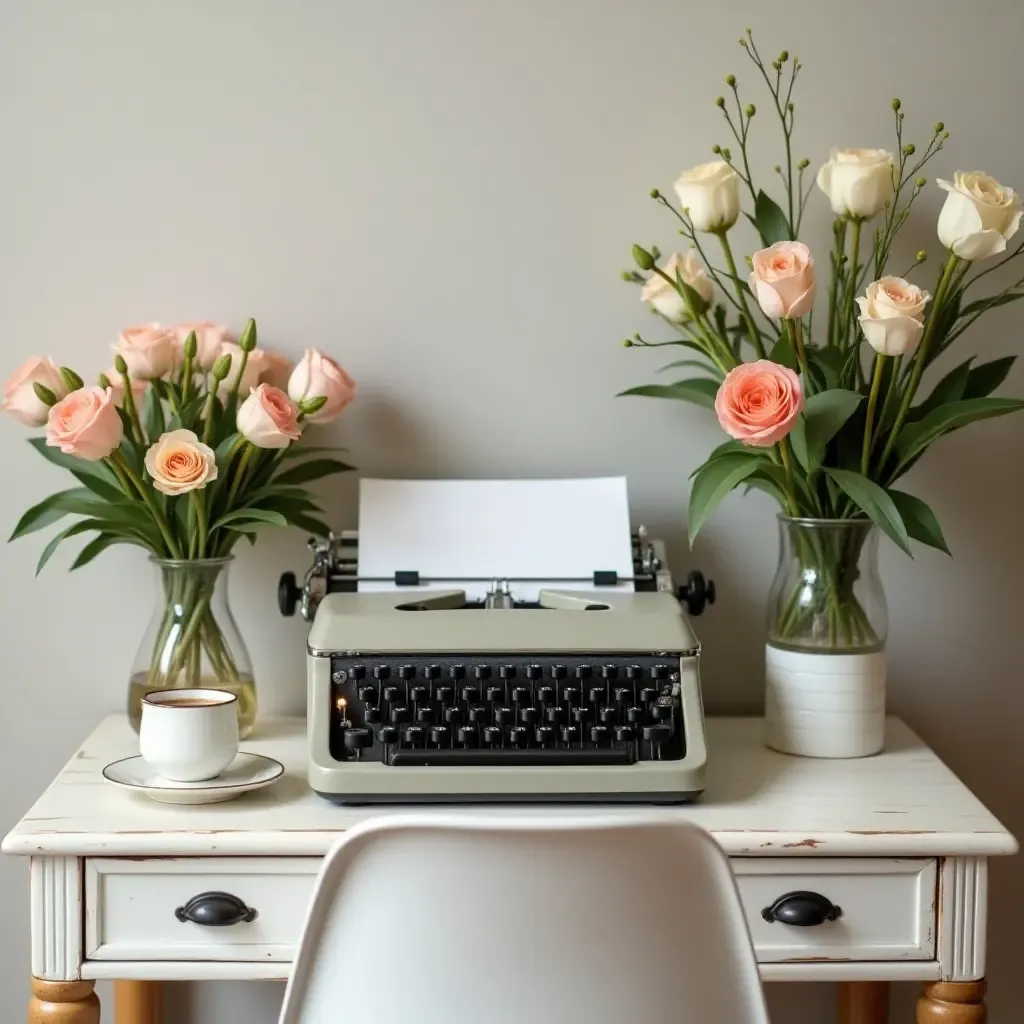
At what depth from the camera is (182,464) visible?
1.53 meters

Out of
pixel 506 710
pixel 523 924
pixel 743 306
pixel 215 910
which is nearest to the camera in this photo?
pixel 523 924

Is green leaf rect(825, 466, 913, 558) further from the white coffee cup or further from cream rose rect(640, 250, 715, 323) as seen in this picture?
the white coffee cup

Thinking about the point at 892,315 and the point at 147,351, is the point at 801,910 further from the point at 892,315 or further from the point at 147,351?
the point at 147,351

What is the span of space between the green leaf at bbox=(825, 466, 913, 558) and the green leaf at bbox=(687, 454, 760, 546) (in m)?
0.11

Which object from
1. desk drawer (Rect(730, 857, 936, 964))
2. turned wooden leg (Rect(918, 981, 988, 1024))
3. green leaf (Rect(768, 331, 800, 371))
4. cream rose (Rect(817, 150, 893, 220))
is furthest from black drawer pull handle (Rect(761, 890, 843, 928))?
cream rose (Rect(817, 150, 893, 220))

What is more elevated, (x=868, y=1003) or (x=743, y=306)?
(x=743, y=306)

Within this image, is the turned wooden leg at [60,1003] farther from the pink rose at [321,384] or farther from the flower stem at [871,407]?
the flower stem at [871,407]

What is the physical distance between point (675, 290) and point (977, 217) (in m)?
0.37

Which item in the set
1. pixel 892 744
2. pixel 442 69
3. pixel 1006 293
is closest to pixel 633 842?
pixel 892 744

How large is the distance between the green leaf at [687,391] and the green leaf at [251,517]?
1.57ft

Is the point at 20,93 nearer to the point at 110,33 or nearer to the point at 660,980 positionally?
the point at 110,33

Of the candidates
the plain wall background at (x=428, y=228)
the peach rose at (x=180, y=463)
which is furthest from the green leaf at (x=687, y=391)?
the peach rose at (x=180, y=463)

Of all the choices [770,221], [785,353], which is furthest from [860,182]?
[785,353]

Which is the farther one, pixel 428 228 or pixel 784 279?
pixel 428 228
